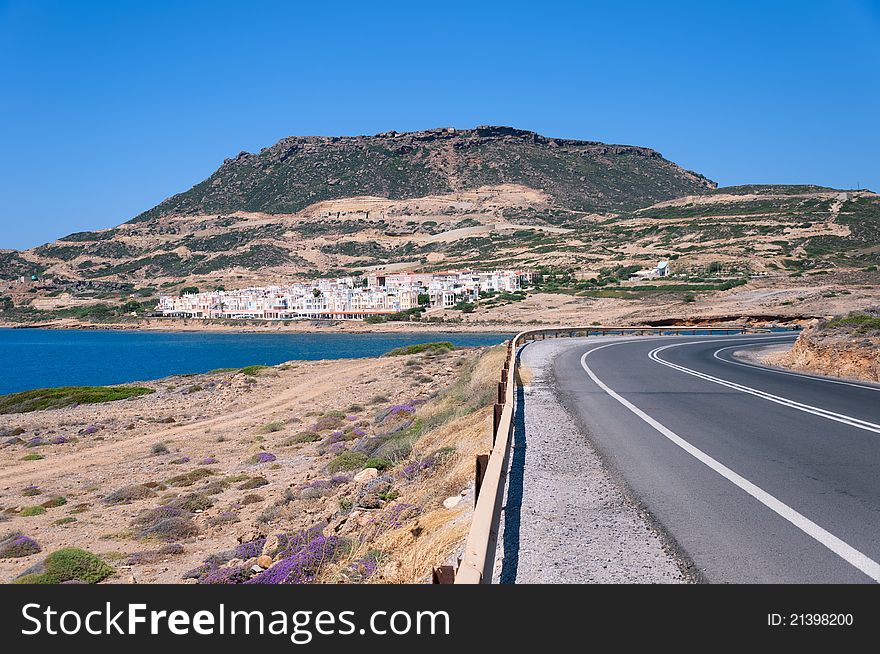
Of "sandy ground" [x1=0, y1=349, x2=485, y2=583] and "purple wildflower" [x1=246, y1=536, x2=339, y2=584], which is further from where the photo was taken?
"sandy ground" [x1=0, y1=349, x2=485, y2=583]

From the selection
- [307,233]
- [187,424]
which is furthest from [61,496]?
[307,233]

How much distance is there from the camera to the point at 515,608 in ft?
14.1

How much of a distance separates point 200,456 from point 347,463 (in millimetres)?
7123

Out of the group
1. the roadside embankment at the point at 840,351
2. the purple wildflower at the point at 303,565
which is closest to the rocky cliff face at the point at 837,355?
the roadside embankment at the point at 840,351

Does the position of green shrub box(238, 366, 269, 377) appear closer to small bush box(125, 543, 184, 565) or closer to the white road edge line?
small bush box(125, 543, 184, 565)

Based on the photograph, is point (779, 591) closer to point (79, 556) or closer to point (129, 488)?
point (79, 556)

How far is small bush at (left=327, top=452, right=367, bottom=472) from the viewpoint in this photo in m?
16.3

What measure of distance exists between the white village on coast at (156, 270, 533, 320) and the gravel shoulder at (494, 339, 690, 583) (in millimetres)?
107926

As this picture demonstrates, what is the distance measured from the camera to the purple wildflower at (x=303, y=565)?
873 cm

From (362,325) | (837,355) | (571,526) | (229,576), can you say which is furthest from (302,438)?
(362,325)

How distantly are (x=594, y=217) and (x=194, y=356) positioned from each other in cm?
13340

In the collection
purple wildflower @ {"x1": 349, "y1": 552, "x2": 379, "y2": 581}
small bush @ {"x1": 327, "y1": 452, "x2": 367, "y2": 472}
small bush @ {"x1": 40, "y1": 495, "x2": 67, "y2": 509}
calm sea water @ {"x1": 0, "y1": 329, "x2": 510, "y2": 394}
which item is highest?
purple wildflower @ {"x1": 349, "y1": 552, "x2": 379, "y2": 581}

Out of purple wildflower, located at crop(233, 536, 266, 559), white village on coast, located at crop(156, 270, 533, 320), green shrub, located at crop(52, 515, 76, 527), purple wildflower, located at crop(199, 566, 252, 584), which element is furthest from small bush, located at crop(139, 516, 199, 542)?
white village on coast, located at crop(156, 270, 533, 320)

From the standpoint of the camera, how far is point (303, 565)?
905 cm
